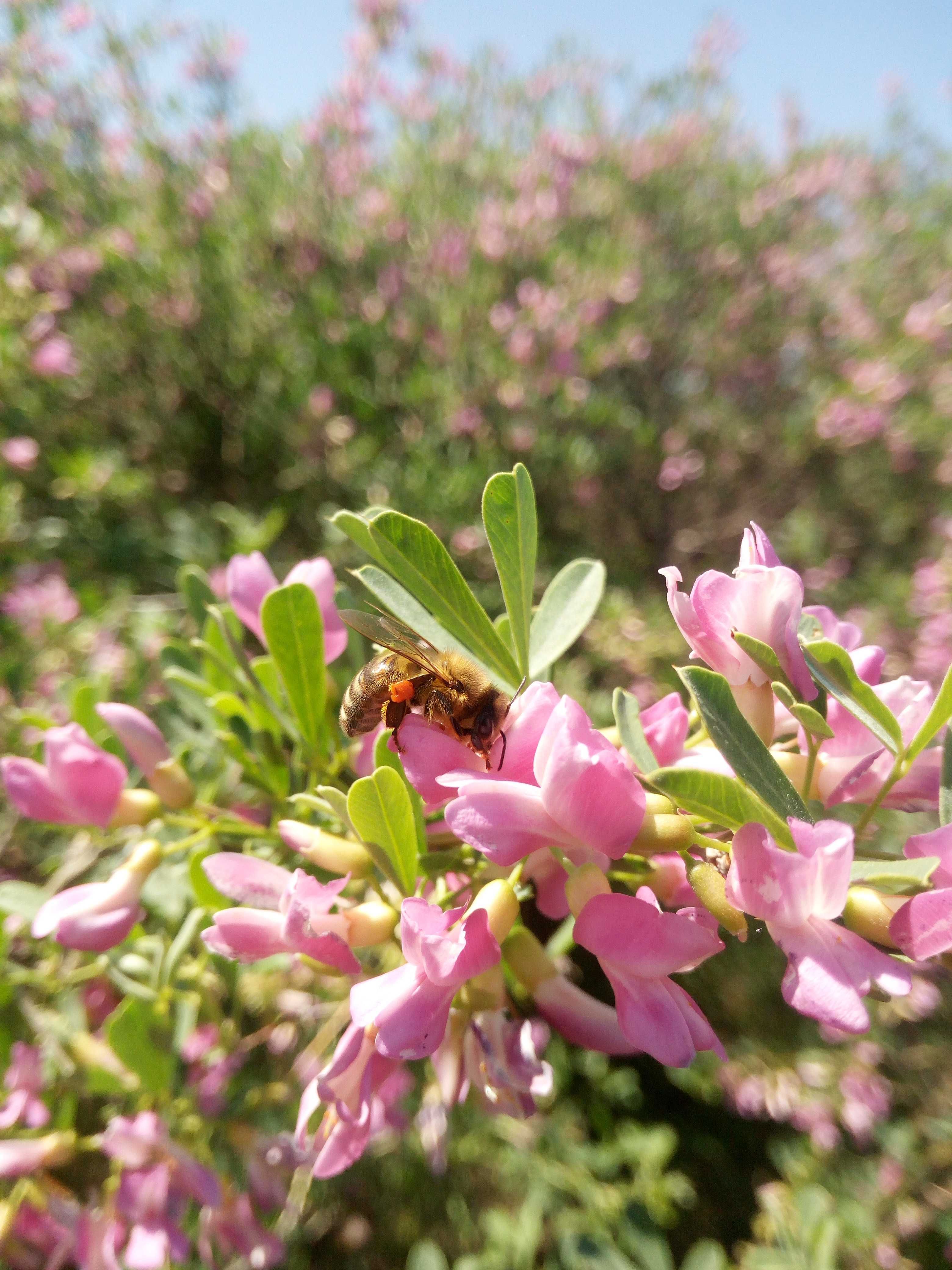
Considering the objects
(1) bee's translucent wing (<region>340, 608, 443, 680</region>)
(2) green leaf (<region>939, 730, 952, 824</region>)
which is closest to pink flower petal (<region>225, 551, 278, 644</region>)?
(1) bee's translucent wing (<region>340, 608, 443, 680</region>)

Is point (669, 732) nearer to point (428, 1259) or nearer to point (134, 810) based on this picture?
point (134, 810)

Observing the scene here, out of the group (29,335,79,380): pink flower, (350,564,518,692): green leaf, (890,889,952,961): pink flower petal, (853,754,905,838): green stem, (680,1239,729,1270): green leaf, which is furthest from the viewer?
(29,335,79,380): pink flower

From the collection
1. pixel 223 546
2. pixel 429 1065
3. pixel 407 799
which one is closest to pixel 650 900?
pixel 407 799

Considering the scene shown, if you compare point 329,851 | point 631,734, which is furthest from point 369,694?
point 631,734

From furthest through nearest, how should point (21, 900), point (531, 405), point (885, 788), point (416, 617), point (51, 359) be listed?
point (531, 405)
point (51, 359)
point (21, 900)
point (416, 617)
point (885, 788)

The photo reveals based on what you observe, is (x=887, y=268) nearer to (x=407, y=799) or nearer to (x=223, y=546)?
(x=223, y=546)

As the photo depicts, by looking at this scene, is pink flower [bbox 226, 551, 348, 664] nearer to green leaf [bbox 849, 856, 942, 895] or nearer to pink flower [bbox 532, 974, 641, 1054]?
pink flower [bbox 532, 974, 641, 1054]
